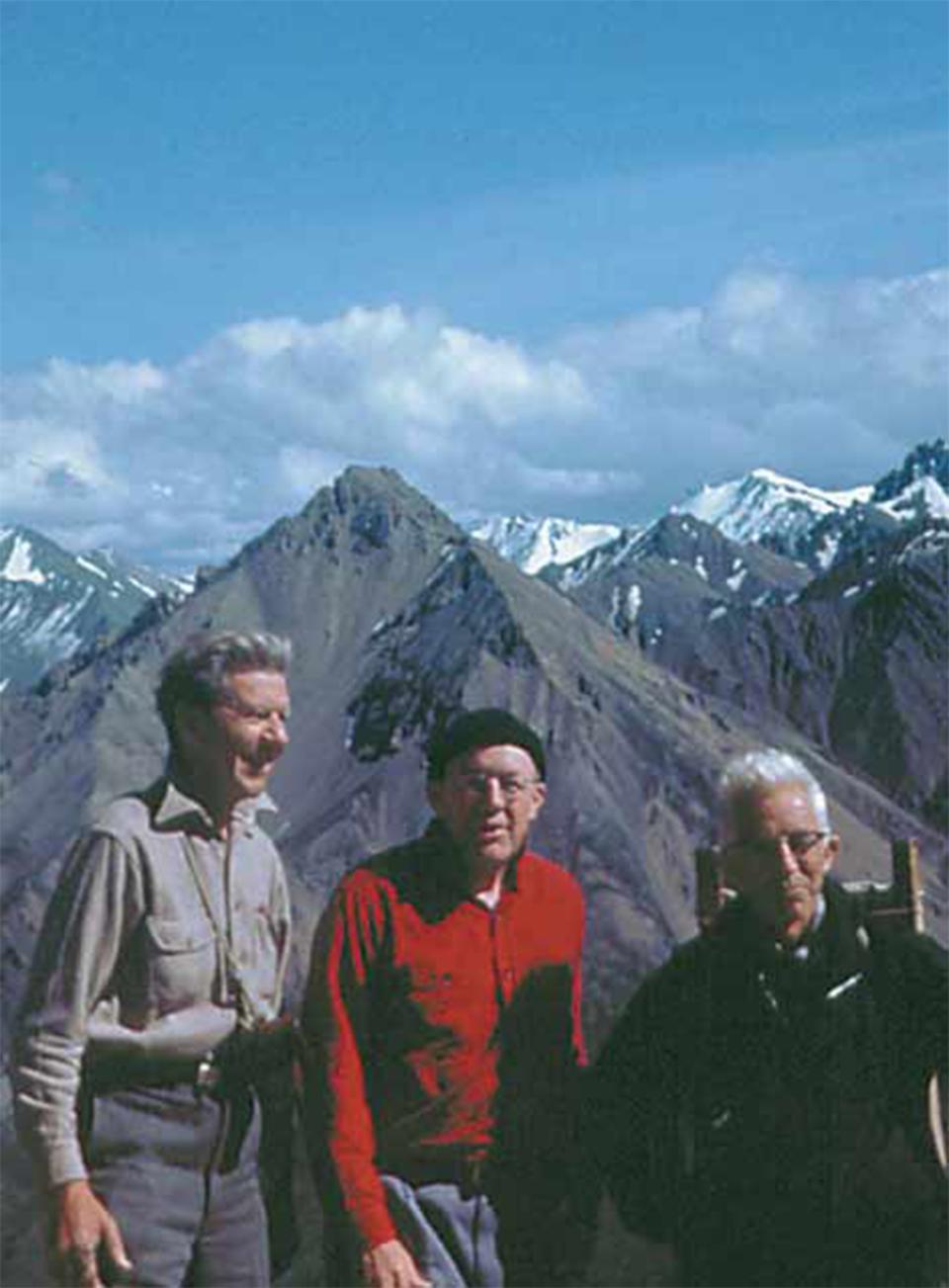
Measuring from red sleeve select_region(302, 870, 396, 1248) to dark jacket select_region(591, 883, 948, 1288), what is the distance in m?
0.70

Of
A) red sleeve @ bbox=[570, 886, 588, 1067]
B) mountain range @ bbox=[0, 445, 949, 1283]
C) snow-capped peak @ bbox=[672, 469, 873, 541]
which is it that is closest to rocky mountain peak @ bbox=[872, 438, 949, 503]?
snow-capped peak @ bbox=[672, 469, 873, 541]

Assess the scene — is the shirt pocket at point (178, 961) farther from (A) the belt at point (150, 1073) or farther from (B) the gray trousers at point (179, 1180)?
(B) the gray trousers at point (179, 1180)

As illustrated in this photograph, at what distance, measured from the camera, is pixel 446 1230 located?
4.91m

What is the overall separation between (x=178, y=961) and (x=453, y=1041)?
823 mm

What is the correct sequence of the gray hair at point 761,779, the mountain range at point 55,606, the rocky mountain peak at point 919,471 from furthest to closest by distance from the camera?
the mountain range at point 55,606 → the rocky mountain peak at point 919,471 → the gray hair at point 761,779

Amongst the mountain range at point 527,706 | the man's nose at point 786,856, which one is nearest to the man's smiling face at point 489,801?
the man's nose at point 786,856

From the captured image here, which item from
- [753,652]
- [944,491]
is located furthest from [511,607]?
[944,491]

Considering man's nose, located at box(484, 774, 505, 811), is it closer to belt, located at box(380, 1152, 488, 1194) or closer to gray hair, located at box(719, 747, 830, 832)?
gray hair, located at box(719, 747, 830, 832)

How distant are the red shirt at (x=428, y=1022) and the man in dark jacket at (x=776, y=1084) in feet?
0.83

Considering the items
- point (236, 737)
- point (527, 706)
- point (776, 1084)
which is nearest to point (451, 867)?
point (236, 737)

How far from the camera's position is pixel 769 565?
106m

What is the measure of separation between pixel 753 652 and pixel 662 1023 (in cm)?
5282

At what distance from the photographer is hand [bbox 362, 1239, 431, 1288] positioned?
4.77 meters

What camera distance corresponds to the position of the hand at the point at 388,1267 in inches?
188
